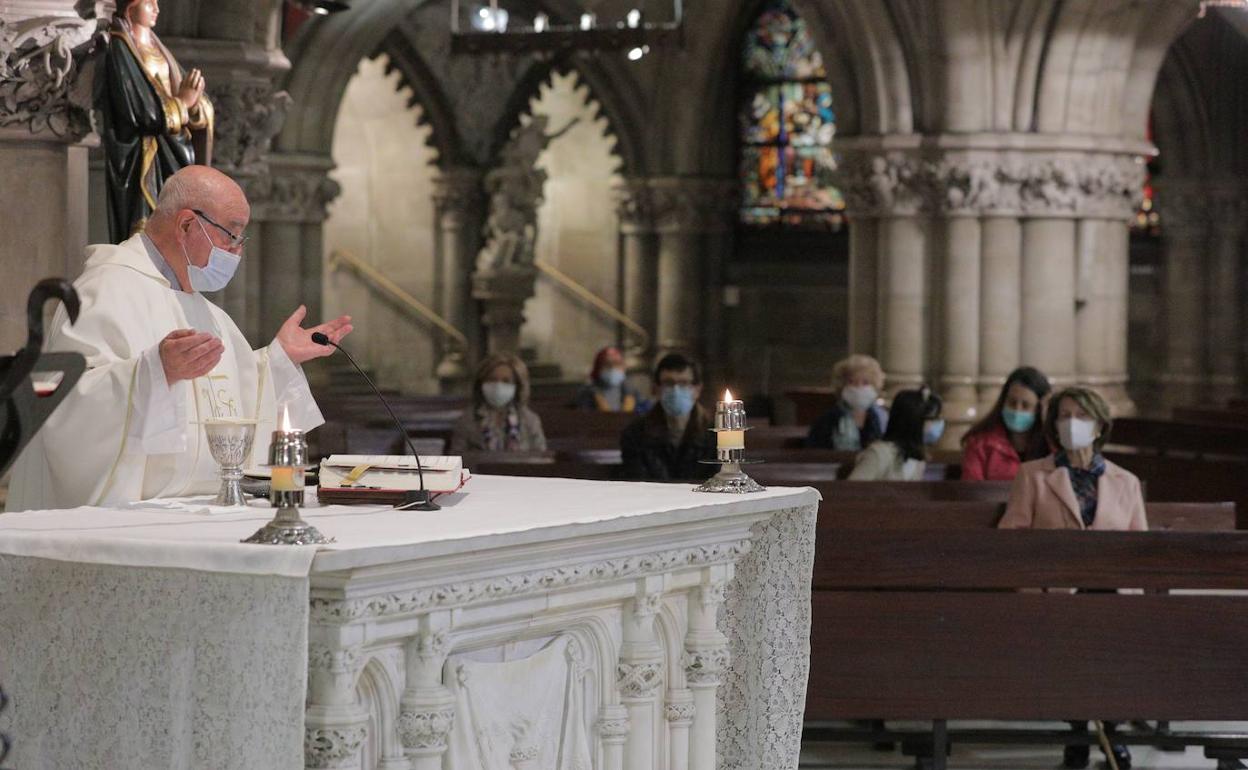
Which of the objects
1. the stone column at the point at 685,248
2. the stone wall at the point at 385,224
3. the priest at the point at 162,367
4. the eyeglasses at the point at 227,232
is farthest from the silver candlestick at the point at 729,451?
the stone wall at the point at 385,224

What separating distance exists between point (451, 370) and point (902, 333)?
7924 mm

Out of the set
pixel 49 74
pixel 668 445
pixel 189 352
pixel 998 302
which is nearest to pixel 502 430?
pixel 668 445

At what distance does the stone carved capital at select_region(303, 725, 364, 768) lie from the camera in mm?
3646

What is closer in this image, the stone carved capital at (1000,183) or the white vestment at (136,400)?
the white vestment at (136,400)

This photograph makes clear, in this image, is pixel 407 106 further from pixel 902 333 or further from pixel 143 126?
pixel 143 126

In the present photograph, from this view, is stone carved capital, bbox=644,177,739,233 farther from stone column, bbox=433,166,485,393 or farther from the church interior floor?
the church interior floor

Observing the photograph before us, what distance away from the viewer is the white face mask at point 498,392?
32.0 feet

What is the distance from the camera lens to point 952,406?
44.5 feet

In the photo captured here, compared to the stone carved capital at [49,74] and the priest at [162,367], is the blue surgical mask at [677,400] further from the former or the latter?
the priest at [162,367]

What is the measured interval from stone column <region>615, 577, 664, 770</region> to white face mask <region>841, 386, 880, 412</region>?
560cm

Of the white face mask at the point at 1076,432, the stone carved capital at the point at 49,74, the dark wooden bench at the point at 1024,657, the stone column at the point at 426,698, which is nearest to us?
the stone column at the point at 426,698

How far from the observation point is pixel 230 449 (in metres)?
4.15

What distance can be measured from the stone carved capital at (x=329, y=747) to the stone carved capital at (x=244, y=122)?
7.20 metres

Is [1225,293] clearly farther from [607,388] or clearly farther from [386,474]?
[386,474]
